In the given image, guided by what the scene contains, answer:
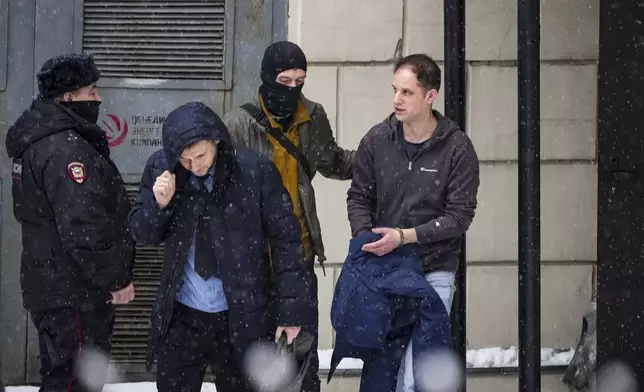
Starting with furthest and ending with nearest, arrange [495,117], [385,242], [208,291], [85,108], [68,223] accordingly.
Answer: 1. [495,117]
2. [85,108]
3. [68,223]
4. [385,242]
5. [208,291]

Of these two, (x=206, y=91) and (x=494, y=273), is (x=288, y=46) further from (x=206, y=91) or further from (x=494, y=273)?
(x=494, y=273)

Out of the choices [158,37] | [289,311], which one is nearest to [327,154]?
[289,311]

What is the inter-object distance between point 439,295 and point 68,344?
5.91 ft

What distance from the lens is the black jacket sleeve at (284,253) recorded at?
16.7 ft

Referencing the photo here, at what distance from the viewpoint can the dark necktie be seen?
502cm

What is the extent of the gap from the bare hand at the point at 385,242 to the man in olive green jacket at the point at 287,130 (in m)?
0.42

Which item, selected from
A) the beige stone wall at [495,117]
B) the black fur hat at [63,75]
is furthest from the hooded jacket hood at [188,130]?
the beige stone wall at [495,117]

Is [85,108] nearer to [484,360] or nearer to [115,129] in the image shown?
[115,129]

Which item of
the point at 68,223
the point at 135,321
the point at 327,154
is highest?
the point at 327,154

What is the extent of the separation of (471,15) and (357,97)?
2.84ft

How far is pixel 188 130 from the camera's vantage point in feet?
15.8

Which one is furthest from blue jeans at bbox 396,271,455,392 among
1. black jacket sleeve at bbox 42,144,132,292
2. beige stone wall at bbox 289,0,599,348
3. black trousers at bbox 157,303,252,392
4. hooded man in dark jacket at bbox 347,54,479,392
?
beige stone wall at bbox 289,0,599,348

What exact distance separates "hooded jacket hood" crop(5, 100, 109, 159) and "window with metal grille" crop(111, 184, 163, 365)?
1755mm

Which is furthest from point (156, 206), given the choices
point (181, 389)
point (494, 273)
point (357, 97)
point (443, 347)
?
point (494, 273)
